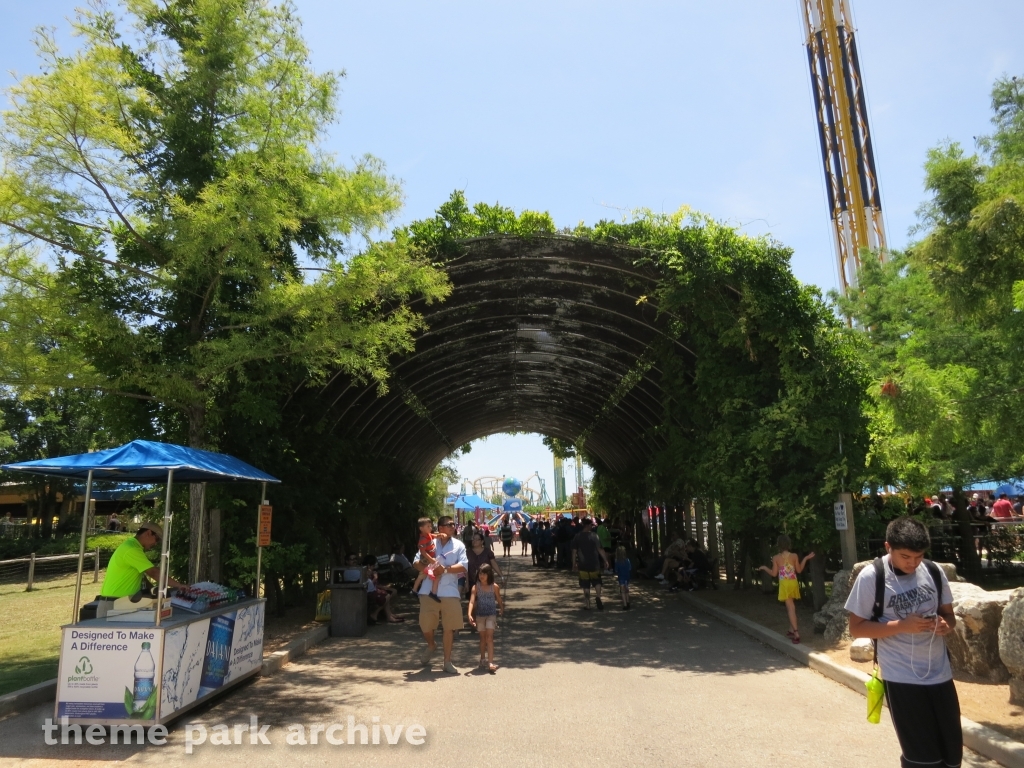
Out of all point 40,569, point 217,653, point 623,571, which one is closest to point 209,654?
point 217,653

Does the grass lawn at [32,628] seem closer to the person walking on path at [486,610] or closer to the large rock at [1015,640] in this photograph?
the person walking on path at [486,610]

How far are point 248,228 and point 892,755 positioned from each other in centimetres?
835

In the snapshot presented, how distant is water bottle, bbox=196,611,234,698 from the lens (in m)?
7.59

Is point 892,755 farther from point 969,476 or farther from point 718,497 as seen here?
point 969,476

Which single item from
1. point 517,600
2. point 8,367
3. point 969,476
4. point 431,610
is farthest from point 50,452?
point 969,476

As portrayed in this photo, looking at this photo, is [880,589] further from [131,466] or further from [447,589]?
[447,589]

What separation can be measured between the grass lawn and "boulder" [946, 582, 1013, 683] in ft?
31.4

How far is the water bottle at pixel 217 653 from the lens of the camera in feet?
24.9

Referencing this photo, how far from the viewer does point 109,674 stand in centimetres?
666

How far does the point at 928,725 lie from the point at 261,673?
24.8 ft

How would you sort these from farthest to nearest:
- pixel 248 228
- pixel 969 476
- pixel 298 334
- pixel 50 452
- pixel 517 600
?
1. pixel 50 452
2. pixel 517 600
3. pixel 969 476
4. pixel 298 334
5. pixel 248 228

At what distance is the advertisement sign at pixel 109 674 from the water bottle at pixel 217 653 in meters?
0.84

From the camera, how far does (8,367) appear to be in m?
9.41

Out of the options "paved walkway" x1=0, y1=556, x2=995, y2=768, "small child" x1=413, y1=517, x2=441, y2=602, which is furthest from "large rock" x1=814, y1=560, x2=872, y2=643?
"small child" x1=413, y1=517, x2=441, y2=602
